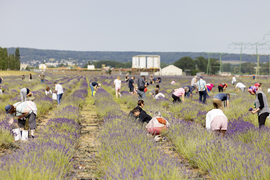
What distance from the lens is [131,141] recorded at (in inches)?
176

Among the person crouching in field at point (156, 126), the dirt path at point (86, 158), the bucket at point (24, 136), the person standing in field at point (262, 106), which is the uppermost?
the person standing in field at point (262, 106)

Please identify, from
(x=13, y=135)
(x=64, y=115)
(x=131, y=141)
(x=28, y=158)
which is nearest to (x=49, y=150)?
(x=28, y=158)

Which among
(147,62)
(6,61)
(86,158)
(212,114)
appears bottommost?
(86,158)

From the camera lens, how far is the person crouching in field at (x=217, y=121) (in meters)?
5.07

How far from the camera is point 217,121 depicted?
508 cm

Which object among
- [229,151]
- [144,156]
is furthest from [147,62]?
[144,156]

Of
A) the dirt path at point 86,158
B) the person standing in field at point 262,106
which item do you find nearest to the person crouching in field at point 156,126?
the dirt path at point 86,158

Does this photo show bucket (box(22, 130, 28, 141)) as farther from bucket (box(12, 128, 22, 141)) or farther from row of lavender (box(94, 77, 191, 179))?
row of lavender (box(94, 77, 191, 179))

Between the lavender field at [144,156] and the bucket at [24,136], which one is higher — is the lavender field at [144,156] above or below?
above

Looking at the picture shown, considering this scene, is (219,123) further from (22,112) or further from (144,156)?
(22,112)

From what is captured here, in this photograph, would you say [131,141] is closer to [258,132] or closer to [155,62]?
[258,132]

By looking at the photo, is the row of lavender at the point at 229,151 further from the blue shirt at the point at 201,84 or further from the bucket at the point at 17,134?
the blue shirt at the point at 201,84

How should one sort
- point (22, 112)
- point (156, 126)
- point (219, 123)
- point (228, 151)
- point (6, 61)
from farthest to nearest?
1. point (6, 61)
2. point (156, 126)
3. point (22, 112)
4. point (219, 123)
5. point (228, 151)

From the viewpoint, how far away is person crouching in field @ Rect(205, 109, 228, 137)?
5.07 meters
